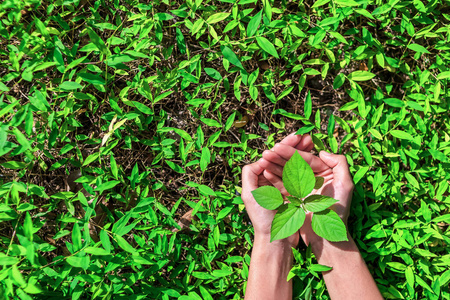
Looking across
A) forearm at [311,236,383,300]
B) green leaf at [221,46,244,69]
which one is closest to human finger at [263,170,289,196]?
forearm at [311,236,383,300]

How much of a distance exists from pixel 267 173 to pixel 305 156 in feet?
0.70

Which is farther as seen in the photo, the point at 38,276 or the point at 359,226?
the point at 359,226

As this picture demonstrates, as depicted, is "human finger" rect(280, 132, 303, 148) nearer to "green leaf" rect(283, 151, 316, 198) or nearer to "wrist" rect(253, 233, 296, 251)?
"green leaf" rect(283, 151, 316, 198)

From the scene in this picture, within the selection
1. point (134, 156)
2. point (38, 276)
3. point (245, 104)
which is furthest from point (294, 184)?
point (38, 276)

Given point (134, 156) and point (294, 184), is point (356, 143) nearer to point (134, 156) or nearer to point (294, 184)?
point (294, 184)

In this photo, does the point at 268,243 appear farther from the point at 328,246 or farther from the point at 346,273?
the point at 346,273

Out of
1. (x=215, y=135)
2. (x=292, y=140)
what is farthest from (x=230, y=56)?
(x=292, y=140)

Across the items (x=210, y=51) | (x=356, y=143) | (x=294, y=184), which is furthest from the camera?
(x=210, y=51)

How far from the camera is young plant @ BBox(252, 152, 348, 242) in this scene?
1588mm

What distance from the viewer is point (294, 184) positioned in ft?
5.31

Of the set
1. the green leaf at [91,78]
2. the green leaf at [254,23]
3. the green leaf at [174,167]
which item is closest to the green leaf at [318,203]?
the green leaf at [174,167]

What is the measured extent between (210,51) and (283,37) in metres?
0.43

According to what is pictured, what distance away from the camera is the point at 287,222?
1633 mm

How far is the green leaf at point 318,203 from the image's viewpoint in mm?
1635
